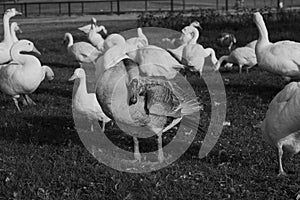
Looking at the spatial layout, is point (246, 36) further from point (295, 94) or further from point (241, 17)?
point (295, 94)

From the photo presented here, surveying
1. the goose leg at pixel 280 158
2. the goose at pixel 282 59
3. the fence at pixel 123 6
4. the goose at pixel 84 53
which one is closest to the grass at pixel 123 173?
the goose leg at pixel 280 158

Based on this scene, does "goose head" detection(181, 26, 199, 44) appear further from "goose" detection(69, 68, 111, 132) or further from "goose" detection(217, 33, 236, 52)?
"goose" detection(69, 68, 111, 132)

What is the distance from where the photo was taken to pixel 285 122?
252 inches

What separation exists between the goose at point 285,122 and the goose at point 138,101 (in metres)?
1.07

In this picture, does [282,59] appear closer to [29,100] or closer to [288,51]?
[288,51]

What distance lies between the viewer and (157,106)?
22.5 feet

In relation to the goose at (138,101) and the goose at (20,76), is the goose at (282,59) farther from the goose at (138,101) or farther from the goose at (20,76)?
the goose at (138,101)

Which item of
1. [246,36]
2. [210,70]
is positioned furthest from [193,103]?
[246,36]

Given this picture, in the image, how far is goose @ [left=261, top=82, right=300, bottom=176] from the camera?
6.32m

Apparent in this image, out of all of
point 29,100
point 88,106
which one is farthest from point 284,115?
point 29,100

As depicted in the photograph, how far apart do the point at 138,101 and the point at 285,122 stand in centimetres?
157

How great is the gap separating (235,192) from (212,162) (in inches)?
42.3

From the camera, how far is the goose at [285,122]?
249 inches

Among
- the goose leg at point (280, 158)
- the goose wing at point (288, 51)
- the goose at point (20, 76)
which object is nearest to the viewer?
the goose leg at point (280, 158)
